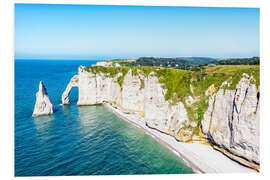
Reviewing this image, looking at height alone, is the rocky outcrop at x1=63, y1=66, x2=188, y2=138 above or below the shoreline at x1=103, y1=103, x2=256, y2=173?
above

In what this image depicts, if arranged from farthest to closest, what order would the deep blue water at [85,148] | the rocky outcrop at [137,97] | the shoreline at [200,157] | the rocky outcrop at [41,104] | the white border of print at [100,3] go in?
the rocky outcrop at [41,104], the rocky outcrop at [137,97], the deep blue water at [85,148], the shoreline at [200,157], the white border of print at [100,3]

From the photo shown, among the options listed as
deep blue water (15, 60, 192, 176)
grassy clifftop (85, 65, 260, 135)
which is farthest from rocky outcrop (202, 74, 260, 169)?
deep blue water (15, 60, 192, 176)

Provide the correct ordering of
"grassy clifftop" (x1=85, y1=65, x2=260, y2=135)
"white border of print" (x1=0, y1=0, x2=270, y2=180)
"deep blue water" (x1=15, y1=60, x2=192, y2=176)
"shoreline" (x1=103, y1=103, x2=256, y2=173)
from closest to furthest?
"white border of print" (x1=0, y1=0, x2=270, y2=180) < "shoreline" (x1=103, y1=103, x2=256, y2=173) < "deep blue water" (x1=15, y1=60, x2=192, y2=176) < "grassy clifftop" (x1=85, y1=65, x2=260, y2=135)

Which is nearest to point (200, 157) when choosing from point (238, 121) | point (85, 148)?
point (238, 121)

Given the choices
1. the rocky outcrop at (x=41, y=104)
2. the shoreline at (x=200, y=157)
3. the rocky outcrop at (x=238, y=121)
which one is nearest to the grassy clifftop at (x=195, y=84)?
the rocky outcrop at (x=238, y=121)

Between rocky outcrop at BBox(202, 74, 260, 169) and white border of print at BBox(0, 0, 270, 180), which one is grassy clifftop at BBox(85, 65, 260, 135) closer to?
rocky outcrop at BBox(202, 74, 260, 169)

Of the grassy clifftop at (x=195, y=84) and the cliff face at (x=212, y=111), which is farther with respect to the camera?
the grassy clifftop at (x=195, y=84)

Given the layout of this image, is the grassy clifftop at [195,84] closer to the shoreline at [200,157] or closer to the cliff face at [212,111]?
the cliff face at [212,111]
